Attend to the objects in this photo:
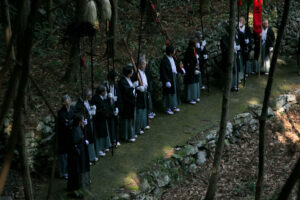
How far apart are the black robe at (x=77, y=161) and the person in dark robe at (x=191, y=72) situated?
4328 mm

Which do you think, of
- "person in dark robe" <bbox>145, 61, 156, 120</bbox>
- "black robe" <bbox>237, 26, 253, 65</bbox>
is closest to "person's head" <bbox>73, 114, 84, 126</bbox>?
"person in dark robe" <bbox>145, 61, 156, 120</bbox>

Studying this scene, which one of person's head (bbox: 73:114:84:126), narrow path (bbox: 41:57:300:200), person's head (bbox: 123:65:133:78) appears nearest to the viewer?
person's head (bbox: 73:114:84:126)

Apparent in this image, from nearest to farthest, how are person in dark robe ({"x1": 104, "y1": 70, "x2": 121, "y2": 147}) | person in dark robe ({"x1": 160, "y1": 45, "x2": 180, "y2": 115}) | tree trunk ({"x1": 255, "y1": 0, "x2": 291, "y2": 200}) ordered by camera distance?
tree trunk ({"x1": 255, "y1": 0, "x2": 291, "y2": 200}), person in dark robe ({"x1": 104, "y1": 70, "x2": 121, "y2": 147}), person in dark robe ({"x1": 160, "y1": 45, "x2": 180, "y2": 115})

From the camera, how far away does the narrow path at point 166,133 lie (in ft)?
25.2

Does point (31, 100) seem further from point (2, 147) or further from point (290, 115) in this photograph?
point (290, 115)

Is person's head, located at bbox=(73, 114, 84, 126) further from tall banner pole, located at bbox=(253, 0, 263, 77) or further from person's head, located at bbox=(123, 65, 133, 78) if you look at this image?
tall banner pole, located at bbox=(253, 0, 263, 77)

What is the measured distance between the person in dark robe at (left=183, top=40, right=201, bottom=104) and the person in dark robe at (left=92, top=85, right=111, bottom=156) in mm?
3141

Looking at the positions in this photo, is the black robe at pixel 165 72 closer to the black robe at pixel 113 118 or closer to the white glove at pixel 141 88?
the white glove at pixel 141 88

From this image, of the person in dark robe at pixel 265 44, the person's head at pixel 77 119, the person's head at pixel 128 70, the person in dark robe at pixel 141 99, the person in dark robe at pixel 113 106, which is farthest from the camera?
the person in dark robe at pixel 265 44

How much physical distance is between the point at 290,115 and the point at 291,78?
1.71m

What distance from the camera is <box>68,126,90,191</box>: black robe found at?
23.2 feet

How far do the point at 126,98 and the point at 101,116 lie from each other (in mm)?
810

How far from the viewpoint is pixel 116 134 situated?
8469 millimetres

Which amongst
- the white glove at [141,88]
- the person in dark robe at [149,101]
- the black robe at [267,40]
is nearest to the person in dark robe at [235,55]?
the black robe at [267,40]
